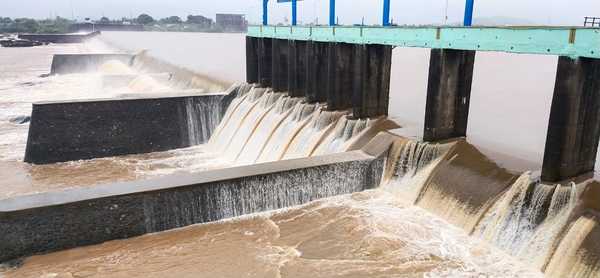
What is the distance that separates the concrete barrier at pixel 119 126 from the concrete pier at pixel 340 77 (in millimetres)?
5483

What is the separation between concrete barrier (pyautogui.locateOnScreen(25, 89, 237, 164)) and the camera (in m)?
15.7

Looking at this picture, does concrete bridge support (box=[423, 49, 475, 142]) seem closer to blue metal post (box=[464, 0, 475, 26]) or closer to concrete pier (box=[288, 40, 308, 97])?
blue metal post (box=[464, 0, 475, 26])

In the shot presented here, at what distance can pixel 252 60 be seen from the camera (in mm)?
21469

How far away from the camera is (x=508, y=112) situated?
1595 centimetres

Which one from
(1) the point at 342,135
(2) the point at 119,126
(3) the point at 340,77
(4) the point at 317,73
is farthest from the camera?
(2) the point at 119,126

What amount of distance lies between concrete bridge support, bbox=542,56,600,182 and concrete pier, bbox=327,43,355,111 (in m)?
7.62

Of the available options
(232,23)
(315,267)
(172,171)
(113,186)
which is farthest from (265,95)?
(232,23)

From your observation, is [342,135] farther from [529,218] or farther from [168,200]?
[529,218]

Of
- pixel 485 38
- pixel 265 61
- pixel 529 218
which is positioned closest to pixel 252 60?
pixel 265 61

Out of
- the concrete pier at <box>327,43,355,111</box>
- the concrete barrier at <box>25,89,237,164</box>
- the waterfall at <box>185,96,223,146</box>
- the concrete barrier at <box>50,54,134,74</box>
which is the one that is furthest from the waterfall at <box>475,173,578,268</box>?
the concrete barrier at <box>50,54,134,74</box>

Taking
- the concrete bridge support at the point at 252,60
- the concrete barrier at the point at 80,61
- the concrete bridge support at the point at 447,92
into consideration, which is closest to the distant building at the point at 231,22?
→ the concrete barrier at the point at 80,61

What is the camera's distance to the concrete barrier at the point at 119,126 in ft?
51.5

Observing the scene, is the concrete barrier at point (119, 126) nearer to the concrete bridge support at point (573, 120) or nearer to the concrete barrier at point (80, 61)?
the concrete bridge support at point (573, 120)

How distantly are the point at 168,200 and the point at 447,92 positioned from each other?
6618mm
